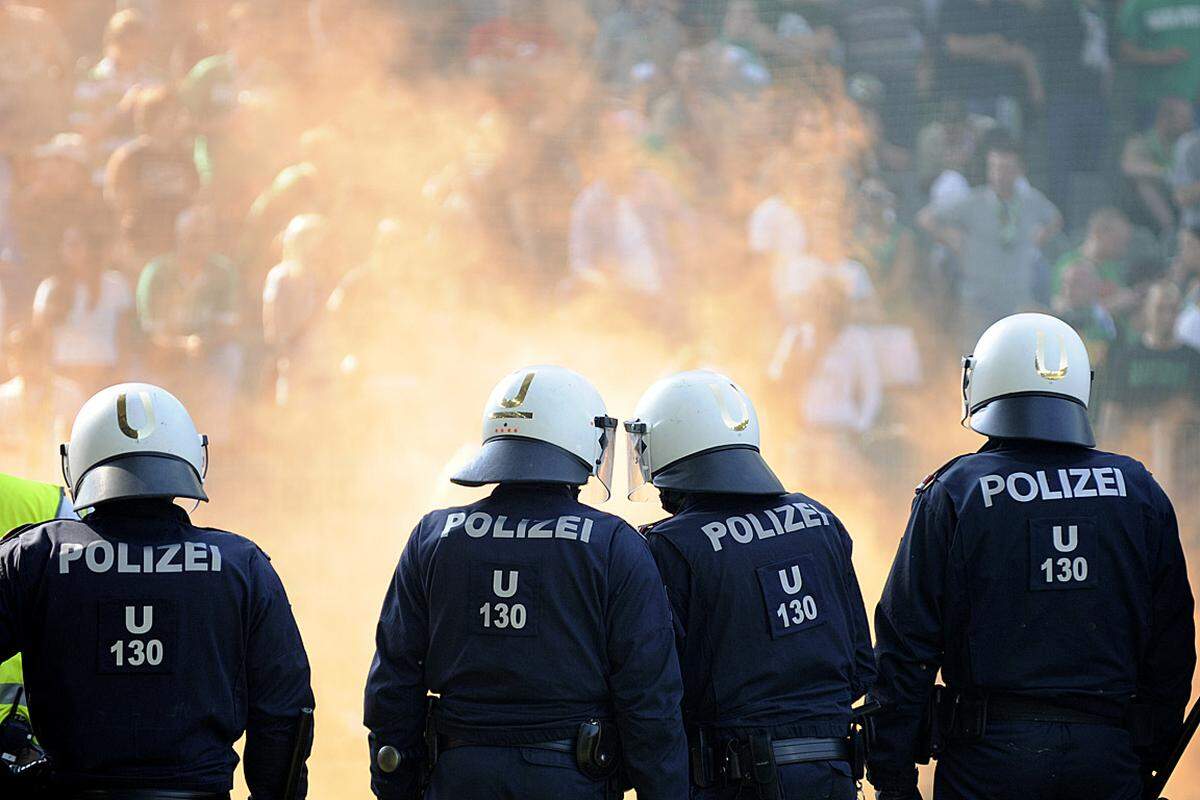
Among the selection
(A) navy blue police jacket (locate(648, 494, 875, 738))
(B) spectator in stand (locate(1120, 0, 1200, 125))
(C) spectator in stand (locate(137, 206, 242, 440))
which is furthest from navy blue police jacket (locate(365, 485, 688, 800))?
(B) spectator in stand (locate(1120, 0, 1200, 125))

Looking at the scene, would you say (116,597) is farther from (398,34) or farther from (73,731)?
(398,34)

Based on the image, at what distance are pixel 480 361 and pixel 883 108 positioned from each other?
2616mm

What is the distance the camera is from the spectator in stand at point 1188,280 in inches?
276

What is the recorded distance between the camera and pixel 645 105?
7395 millimetres

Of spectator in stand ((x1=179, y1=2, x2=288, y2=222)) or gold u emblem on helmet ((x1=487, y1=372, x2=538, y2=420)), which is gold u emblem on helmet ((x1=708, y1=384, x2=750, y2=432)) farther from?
spectator in stand ((x1=179, y1=2, x2=288, y2=222))

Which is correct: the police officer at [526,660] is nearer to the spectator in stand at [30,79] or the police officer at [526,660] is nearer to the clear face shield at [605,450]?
the clear face shield at [605,450]

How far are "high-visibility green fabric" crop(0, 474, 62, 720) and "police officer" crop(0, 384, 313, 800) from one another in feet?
1.16

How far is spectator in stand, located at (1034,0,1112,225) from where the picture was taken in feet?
23.4

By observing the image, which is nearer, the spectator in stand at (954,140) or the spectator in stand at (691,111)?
the spectator in stand at (954,140)

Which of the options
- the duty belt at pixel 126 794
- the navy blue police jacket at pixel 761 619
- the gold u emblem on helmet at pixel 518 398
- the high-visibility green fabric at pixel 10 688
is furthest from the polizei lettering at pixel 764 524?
the high-visibility green fabric at pixel 10 688

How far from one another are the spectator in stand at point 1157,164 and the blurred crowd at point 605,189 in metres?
0.01

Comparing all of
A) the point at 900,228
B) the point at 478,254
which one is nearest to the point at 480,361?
the point at 478,254

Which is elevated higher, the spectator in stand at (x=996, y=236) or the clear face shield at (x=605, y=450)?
the spectator in stand at (x=996, y=236)

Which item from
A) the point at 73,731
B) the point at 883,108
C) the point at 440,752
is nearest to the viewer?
the point at 73,731
